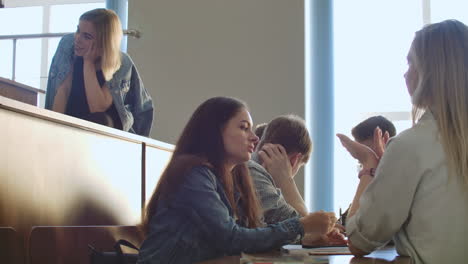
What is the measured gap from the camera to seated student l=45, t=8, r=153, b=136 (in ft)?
9.05

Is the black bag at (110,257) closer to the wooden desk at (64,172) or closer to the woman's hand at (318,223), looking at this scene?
the wooden desk at (64,172)

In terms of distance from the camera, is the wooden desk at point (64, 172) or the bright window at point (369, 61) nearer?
the wooden desk at point (64, 172)

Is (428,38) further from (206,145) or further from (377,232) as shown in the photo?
(206,145)

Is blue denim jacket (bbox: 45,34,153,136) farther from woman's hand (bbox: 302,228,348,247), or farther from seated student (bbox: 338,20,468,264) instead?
seated student (bbox: 338,20,468,264)

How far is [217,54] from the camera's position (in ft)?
15.0

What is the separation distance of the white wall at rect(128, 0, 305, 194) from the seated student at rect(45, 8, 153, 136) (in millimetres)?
1648

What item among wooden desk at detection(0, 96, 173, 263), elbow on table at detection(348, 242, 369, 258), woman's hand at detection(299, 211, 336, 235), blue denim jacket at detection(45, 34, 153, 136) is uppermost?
blue denim jacket at detection(45, 34, 153, 136)

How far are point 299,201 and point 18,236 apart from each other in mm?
1150

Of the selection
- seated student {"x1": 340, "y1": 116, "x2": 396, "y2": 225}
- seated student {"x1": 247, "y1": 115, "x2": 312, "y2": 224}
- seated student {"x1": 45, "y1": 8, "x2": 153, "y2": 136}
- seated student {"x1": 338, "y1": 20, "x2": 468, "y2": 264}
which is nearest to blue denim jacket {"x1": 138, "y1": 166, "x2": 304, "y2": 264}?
seated student {"x1": 338, "y1": 20, "x2": 468, "y2": 264}

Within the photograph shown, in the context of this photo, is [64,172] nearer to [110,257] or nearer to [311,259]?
[110,257]

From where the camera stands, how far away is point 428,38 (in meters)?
1.48

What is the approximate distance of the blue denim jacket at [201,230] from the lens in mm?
1590

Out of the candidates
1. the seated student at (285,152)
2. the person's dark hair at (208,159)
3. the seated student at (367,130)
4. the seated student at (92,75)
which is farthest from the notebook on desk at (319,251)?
the seated student at (92,75)

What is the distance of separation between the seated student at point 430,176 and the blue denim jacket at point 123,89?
5.35ft
